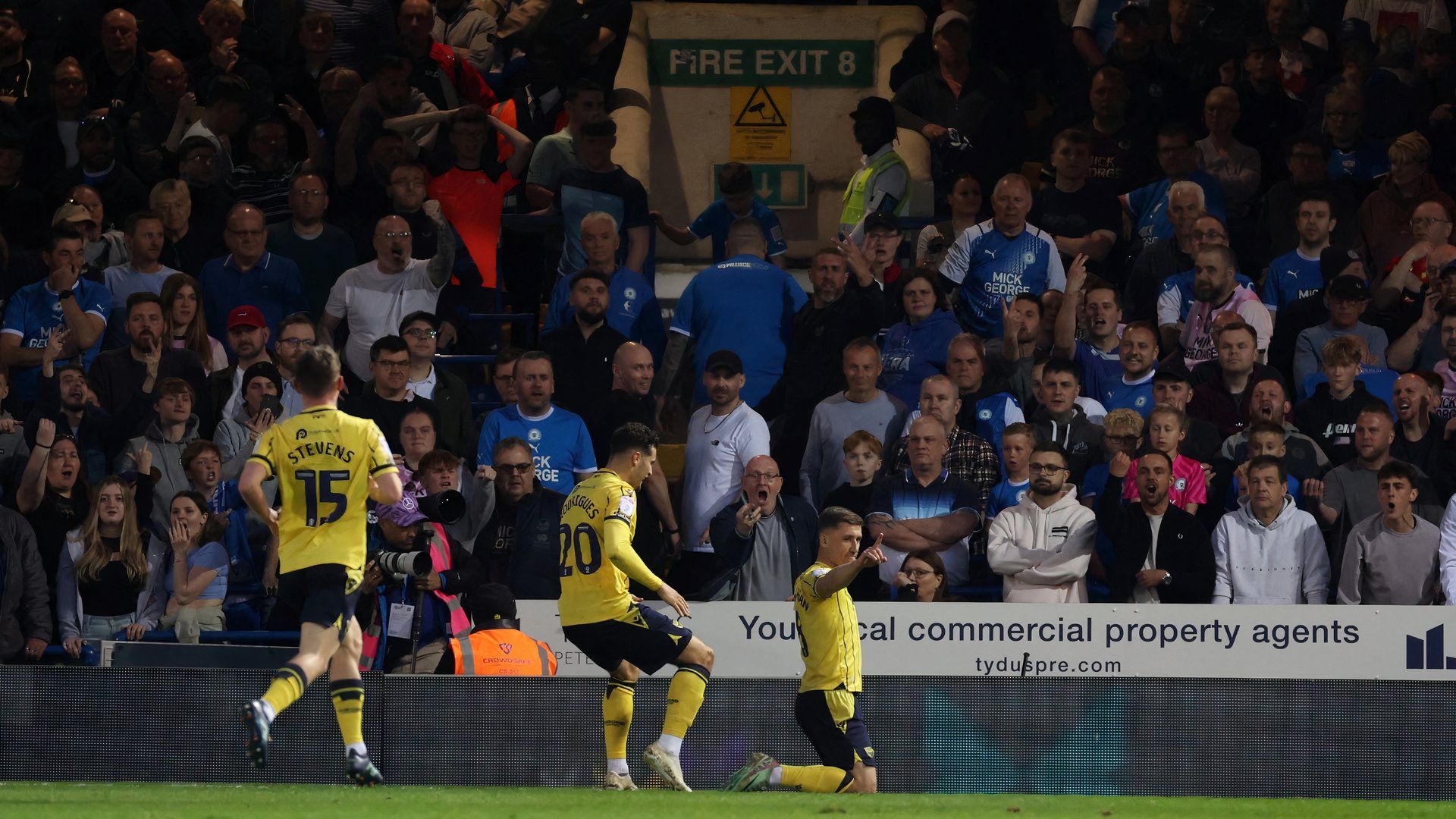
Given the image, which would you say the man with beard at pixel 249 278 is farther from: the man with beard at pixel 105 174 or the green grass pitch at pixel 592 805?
the green grass pitch at pixel 592 805

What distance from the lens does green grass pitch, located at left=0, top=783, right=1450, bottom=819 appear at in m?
7.82

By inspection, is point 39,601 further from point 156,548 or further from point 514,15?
point 514,15

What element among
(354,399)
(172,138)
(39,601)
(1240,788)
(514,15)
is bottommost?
(1240,788)

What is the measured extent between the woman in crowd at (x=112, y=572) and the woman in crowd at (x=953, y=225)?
5.86 metres

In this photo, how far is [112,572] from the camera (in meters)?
12.1

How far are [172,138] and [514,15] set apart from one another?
3134 mm

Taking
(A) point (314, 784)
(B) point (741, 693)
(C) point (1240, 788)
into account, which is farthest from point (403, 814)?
(C) point (1240, 788)

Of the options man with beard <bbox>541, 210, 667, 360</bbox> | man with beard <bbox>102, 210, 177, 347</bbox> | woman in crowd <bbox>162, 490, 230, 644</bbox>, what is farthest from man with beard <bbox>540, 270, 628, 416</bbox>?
man with beard <bbox>102, 210, 177, 347</bbox>

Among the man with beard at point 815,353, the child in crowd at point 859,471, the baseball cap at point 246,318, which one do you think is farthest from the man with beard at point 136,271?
the child in crowd at point 859,471

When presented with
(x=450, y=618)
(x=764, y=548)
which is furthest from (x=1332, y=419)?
(x=450, y=618)

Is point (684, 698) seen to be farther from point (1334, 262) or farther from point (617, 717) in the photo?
point (1334, 262)

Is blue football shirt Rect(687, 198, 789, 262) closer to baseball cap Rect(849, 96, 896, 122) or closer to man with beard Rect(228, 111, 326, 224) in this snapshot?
baseball cap Rect(849, 96, 896, 122)

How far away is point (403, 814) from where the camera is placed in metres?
A: 7.69

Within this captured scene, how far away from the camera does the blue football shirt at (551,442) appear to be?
1252 cm
